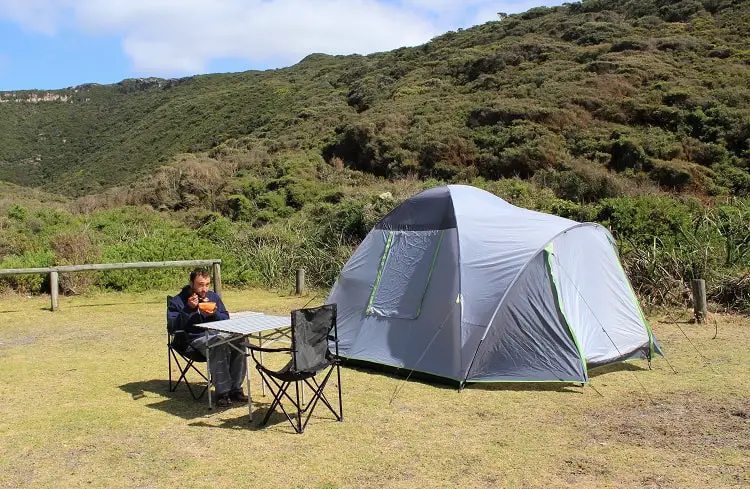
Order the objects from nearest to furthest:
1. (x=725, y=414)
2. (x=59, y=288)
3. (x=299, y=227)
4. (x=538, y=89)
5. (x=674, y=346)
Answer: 1. (x=725, y=414)
2. (x=674, y=346)
3. (x=59, y=288)
4. (x=299, y=227)
5. (x=538, y=89)

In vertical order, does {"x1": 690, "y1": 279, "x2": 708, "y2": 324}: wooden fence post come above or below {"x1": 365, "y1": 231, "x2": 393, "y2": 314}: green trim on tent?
below

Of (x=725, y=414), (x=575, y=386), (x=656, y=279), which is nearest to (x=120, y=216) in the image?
(x=656, y=279)

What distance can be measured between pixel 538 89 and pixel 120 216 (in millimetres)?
17792

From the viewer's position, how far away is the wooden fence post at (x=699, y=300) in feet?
31.8

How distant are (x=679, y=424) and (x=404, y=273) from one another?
318cm

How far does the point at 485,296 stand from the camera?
690 cm

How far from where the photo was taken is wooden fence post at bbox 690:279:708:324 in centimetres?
969

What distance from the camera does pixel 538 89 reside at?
1125 inches

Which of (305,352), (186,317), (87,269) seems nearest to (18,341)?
(87,269)

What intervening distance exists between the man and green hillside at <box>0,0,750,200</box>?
52.0 feet

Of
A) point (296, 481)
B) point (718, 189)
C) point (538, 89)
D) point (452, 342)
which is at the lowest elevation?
point (296, 481)

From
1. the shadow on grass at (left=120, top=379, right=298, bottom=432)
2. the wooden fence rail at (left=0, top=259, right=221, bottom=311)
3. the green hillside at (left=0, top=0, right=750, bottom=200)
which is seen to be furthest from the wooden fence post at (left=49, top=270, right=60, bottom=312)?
the green hillside at (left=0, top=0, right=750, bottom=200)

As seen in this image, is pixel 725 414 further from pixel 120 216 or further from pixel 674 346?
pixel 120 216

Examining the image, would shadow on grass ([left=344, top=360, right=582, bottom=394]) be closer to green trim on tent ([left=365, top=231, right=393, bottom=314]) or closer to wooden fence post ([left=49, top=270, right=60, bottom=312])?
green trim on tent ([left=365, top=231, right=393, bottom=314])
